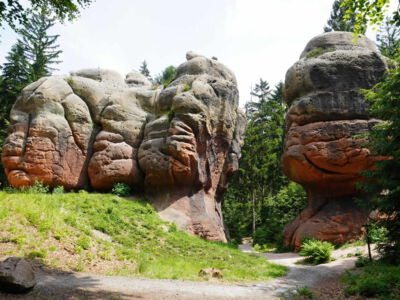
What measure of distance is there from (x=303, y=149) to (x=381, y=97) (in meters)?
7.04

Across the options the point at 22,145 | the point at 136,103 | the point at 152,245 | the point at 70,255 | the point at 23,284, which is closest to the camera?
the point at 23,284

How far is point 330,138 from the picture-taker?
661 inches

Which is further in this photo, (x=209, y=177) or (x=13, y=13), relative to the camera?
(x=209, y=177)

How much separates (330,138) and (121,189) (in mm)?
12663

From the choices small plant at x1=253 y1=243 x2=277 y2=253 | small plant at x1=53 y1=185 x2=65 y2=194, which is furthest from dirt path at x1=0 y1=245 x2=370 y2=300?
small plant at x1=253 y1=243 x2=277 y2=253

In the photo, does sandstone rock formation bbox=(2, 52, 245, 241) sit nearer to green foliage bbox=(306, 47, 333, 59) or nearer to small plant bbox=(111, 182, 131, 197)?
small plant bbox=(111, 182, 131, 197)

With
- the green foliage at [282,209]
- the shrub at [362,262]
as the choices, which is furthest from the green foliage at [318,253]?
the green foliage at [282,209]

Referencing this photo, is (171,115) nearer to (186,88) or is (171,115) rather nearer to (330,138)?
(186,88)

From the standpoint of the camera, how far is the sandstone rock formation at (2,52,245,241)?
16.7 meters

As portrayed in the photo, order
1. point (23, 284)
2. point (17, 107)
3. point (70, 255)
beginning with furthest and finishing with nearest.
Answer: point (17, 107) → point (70, 255) → point (23, 284)

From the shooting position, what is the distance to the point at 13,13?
7.77 m

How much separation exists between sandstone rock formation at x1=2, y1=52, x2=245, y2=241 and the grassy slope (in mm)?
2904

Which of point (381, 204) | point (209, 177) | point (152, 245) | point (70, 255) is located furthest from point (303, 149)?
point (70, 255)

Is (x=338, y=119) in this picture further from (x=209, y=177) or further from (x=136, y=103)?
(x=136, y=103)
